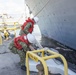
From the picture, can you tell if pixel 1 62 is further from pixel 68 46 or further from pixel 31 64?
pixel 68 46

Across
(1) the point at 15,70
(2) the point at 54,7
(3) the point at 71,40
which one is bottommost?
(1) the point at 15,70

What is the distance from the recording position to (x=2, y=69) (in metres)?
5.62

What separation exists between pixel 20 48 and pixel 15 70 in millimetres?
579

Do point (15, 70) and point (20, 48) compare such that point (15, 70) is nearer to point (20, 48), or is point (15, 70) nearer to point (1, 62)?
point (20, 48)

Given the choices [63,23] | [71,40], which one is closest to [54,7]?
[63,23]

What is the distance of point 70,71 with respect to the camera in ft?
16.3

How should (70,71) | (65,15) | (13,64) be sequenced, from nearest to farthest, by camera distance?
(70,71), (13,64), (65,15)

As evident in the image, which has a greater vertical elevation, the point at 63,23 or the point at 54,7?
the point at 54,7

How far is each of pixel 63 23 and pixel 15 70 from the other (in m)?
3.50

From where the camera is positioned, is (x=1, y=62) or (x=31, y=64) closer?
(x=31, y=64)

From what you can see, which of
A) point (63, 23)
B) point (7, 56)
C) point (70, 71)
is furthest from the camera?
point (63, 23)

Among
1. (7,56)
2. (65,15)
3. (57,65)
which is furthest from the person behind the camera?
(65,15)

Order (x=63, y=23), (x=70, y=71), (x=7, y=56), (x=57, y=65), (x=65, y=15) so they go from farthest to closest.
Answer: (x=63, y=23) < (x=65, y=15) < (x=7, y=56) < (x=57, y=65) < (x=70, y=71)

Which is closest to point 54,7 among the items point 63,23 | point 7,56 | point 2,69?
point 63,23
